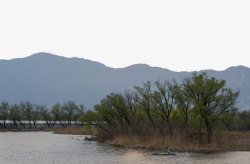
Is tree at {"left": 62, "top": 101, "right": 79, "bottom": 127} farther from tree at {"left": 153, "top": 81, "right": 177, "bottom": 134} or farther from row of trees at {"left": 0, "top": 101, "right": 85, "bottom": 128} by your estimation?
tree at {"left": 153, "top": 81, "right": 177, "bottom": 134}

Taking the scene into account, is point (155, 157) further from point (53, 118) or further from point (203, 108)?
point (53, 118)

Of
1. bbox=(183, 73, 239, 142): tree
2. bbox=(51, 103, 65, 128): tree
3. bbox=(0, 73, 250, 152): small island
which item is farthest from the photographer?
bbox=(51, 103, 65, 128): tree

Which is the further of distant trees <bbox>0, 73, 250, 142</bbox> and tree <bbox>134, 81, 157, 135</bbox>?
tree <bbox>134, 81, 157, 135</bbox>

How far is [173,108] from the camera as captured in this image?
83.6 meters

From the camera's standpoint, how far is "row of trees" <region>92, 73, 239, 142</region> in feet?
236

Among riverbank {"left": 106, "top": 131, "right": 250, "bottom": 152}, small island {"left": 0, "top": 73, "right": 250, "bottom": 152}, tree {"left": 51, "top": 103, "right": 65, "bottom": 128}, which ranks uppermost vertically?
tree {"left": 51, "top": 103, "right": 65, "bottom": 128}

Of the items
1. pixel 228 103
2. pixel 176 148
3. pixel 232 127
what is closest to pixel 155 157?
pixel 176 148

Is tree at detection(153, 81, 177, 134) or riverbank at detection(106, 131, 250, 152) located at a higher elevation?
tree at detection(153, 81, 177, 134)

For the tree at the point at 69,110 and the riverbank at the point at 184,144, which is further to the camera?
the tree at the point at 69,110

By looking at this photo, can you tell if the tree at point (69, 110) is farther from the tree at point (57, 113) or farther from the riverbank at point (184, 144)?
the riverbank at point (184, 144)

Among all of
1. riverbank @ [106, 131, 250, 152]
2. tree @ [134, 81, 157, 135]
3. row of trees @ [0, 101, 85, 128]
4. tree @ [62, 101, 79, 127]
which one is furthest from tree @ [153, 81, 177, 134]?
tree @ [62, 101, 79, 127]

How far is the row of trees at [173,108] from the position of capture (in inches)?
2827

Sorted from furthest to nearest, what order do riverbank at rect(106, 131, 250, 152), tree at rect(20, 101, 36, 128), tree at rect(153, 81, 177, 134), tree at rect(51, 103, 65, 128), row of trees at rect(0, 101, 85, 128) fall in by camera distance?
tree at rect(20, 101, 36, 128)
tree at rect(51, 103, 65, 128)
row of trees at rect(0, 101, 85, 128)
tree at rect(153, 81, 177, 134)
riverbank at rect(106, 131, 250, 152)

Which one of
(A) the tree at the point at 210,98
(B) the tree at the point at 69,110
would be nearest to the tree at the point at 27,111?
(B) the tree at the point at 69,110
